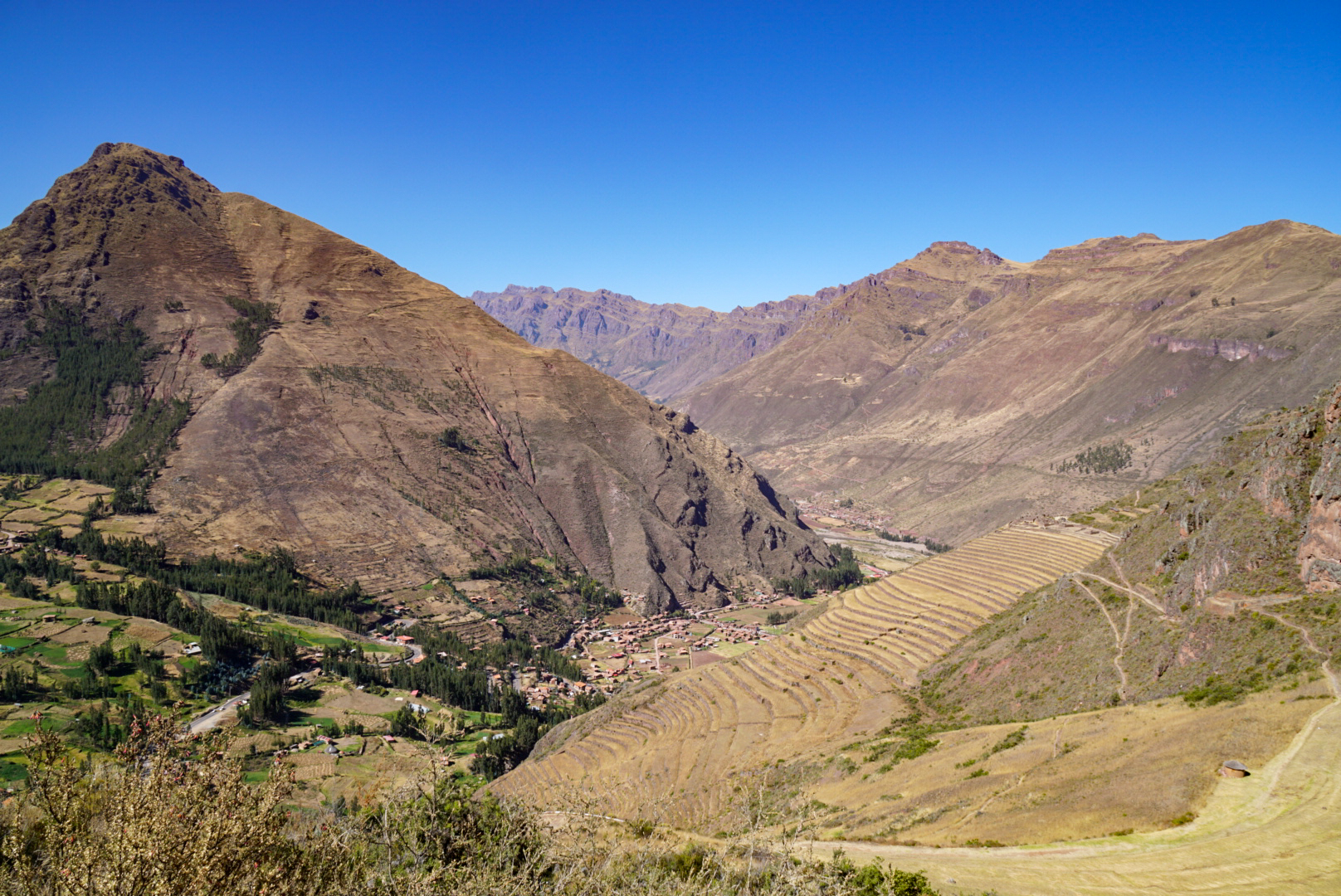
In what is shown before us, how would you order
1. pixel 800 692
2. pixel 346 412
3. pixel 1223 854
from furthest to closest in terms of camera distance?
pixel 346 412
pixel 800 692
pixel 1223 854

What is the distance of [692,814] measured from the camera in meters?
35.7

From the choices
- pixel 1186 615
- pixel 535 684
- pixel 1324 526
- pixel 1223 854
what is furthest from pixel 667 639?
pixel 1223 854

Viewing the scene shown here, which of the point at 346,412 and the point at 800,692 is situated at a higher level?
the point at 346,412

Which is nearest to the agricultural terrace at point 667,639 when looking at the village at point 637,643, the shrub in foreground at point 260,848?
the village at point 637,643

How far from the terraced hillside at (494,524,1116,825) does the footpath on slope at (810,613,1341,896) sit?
49.3 feet

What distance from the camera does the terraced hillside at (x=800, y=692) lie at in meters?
42.5

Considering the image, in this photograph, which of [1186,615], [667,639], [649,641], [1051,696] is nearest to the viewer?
[1186,615]

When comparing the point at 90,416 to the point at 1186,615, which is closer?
the point at 1186,615

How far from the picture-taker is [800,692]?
167 feet

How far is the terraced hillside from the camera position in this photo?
4247 centimetres

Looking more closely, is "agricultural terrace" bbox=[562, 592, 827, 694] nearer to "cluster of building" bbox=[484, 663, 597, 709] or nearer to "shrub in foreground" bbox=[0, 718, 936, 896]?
"cluster of building" bbox=[484, 663, 597, 709]

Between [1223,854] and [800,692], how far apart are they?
3263 cm

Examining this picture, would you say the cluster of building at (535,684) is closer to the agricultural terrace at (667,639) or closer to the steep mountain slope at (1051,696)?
the agricultural terrace at (667,639)

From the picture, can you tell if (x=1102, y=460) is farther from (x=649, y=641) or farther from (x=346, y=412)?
(x=346, y=412)
